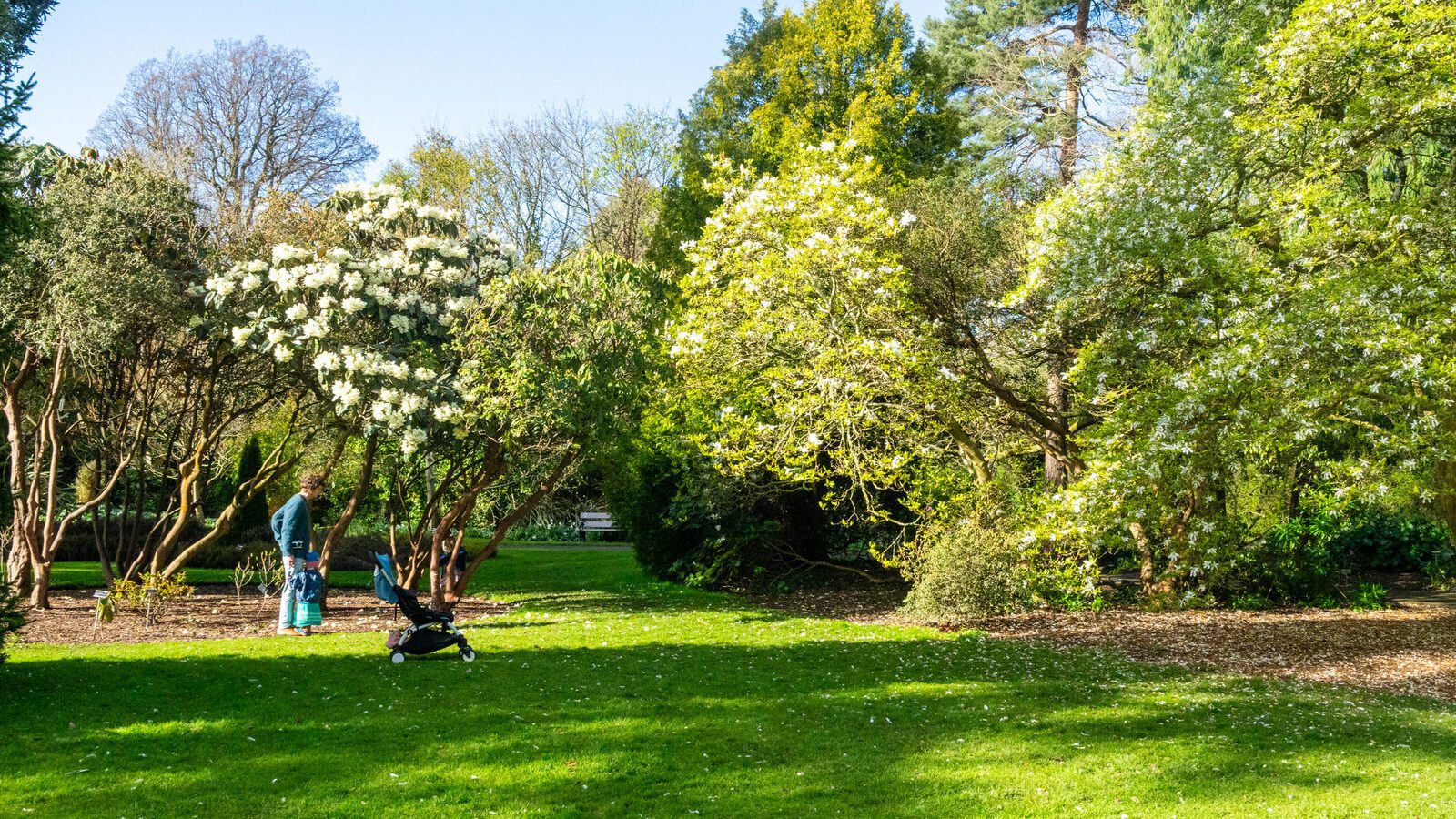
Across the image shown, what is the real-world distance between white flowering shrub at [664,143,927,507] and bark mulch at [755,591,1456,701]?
7.92 feet

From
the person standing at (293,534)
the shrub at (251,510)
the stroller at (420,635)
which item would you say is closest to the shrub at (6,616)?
the stroller at (420,635)

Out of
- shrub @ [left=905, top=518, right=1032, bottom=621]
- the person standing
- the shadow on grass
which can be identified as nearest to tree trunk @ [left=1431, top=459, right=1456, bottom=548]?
the shadow on grass

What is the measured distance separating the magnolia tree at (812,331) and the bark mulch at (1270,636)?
2418 mm

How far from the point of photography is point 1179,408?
9188 millimetres

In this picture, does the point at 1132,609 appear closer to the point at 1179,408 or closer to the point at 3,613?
the point at 1179,408

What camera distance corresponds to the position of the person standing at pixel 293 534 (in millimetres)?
10461

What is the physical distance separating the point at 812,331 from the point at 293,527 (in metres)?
5.86

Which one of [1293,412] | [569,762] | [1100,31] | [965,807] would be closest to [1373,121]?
[1293,412]

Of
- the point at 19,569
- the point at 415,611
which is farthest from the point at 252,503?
the point at 415,611

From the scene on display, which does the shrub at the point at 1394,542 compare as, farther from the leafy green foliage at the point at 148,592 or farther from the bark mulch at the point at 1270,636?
the leafy green foliage at the point at 148,592

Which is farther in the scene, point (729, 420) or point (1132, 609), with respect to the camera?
point (1132, 609)

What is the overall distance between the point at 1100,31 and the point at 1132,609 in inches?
631

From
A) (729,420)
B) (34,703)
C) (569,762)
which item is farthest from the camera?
(729,420)

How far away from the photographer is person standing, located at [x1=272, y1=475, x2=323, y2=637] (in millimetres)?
10461
